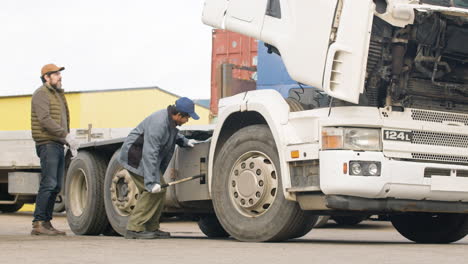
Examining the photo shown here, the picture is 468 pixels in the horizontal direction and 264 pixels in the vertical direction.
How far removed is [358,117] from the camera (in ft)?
24.8

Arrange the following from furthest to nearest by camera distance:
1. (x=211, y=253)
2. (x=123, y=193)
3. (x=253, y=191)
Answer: (x=123, y=193), (x=253, y=191), (x=211, y=253)

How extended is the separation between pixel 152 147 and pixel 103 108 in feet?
66.8

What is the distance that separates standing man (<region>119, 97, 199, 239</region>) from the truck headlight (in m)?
2.00

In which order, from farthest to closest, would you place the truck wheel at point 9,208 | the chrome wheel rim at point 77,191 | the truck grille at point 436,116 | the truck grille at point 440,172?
the truck wheel at point 9,208 → the chrome wheel rim at point 77,191 → the truck grille at point 436,116 → the truck grille at point 440,172

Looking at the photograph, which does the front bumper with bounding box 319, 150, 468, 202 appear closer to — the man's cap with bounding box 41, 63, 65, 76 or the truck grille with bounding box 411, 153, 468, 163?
the truck grille with bounding box 411, 153, 468, 163

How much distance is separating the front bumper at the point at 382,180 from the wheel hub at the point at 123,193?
291 cm

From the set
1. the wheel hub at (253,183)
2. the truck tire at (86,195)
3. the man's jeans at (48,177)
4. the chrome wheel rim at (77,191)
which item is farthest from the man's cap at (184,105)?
the chrome wheel rim at (77,191)

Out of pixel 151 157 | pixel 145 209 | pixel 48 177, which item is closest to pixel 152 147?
pixel 151 157

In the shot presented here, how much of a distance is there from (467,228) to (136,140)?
11.7 ft

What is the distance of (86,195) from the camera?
10.7m

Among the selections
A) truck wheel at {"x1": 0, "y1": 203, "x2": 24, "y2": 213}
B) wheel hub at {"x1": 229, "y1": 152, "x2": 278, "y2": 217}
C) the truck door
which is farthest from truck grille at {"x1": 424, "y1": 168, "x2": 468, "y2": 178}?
truck wheel at {"x1": 0, "y1": 203, "x2": 24, "y2": 213}

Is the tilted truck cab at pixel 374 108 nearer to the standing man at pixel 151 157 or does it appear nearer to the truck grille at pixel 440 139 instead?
the truck grille at pixel 440 139

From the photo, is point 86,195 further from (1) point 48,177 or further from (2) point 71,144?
(2) point 71,144

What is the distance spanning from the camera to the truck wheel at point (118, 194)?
9781mm
